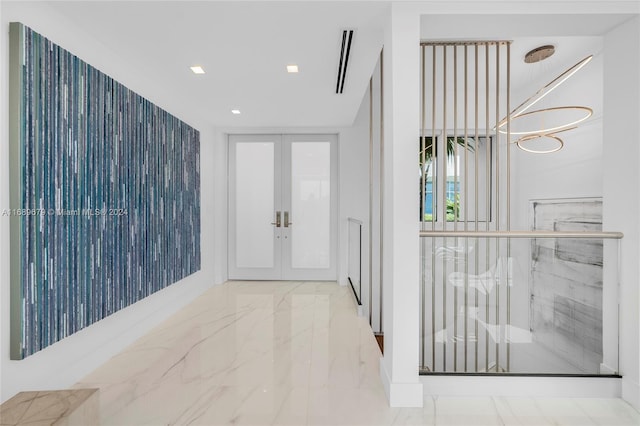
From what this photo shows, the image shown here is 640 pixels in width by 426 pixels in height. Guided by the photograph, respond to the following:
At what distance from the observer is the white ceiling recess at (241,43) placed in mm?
1954

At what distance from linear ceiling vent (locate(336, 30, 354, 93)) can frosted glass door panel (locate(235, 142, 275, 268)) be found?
7.08 feet

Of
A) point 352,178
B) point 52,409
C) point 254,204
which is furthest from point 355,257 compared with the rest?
point 52,409

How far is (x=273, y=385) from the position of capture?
212 centimetres

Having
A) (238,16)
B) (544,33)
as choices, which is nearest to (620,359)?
(544,33)

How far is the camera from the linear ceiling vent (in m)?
2.20

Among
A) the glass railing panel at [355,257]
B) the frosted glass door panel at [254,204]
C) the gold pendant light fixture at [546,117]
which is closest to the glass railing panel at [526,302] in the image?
the gold pendant light fixture at [546,117]

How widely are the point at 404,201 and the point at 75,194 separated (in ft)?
6.67

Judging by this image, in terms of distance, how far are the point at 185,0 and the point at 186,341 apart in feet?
8.23

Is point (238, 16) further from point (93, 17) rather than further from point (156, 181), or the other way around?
point (156, 181)

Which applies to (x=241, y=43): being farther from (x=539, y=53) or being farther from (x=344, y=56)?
(x=539, y=53)

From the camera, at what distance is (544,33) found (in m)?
2.11

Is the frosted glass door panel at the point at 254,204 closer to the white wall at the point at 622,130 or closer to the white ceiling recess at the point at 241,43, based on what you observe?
the white ceiling recess at the point at 241,43

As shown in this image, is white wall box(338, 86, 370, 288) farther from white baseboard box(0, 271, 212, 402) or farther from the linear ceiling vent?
white baseboard box(0, 271, 212, 402)

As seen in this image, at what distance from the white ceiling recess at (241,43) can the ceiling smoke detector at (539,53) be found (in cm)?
164
